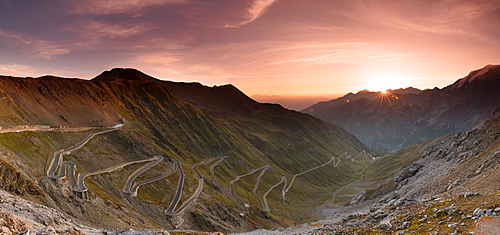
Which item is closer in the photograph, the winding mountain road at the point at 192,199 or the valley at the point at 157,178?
the valley at the point at 157,178

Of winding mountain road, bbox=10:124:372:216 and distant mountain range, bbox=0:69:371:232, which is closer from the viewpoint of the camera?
distant mountain range, bbox=0:69:371:232

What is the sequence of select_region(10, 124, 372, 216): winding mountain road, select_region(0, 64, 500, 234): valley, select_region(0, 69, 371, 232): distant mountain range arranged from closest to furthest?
1. select_region(0, 64, 500, 234): valley
2. select_region(0, 69, 371, 232): distant mountain range
3. select_region(10, 124, 372, 216): winding mountain road

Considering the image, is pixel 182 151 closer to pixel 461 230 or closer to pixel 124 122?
pixel 124 122

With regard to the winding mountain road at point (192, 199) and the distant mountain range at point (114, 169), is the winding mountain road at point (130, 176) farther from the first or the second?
the distant mountain range at point (114, 169)

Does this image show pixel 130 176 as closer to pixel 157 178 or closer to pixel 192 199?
pixel 157 178

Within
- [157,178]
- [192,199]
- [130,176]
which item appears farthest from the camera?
[157,178]

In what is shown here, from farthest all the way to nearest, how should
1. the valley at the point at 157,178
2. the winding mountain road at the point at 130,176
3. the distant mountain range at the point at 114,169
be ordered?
the winding mountain road at the point at 130,176 → the distant mountain range at the point at 114,169 → the valley at the point at 157,178

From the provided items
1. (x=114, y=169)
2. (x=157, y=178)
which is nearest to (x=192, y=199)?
(x=157, y=178)

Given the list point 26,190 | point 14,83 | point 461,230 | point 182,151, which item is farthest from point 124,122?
point 461,230

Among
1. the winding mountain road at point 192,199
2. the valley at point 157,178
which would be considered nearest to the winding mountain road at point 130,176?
the winding mountain road at point 192,199

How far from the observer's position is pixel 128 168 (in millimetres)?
108500

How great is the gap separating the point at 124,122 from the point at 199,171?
5503 centimetres

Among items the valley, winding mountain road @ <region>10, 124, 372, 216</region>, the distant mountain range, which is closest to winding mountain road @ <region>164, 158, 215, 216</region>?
winding mountain road @ <region>10, 124, 372, 216</region>

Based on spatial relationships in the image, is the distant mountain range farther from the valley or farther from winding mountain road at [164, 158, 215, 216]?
winding mountain road at [164, 158, 215, 216]
